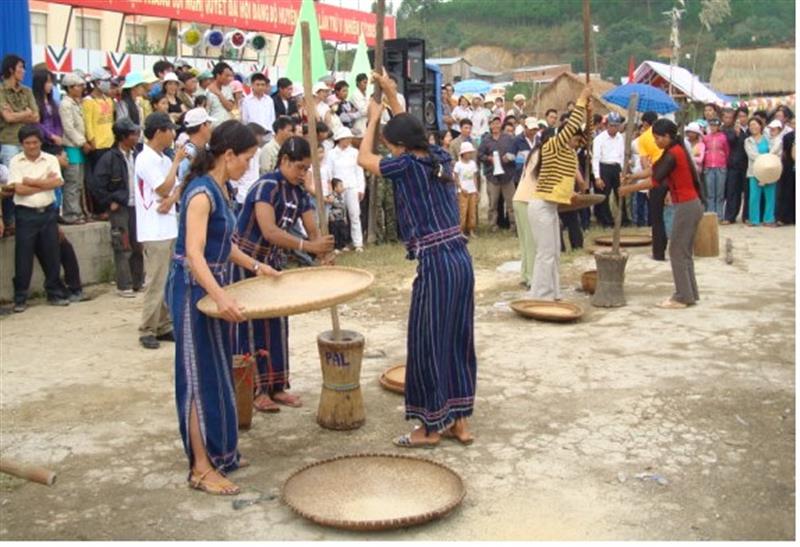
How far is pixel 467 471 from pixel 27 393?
323 centimetres

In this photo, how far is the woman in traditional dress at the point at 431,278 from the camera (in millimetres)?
4914

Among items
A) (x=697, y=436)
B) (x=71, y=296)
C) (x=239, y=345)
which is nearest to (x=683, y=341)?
(x=697, y=436)

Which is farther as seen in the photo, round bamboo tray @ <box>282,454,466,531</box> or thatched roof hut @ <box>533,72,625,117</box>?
thatched roof hut @ <box>533,72,625,117</box>

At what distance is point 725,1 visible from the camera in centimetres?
1548

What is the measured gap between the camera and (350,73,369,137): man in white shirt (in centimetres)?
1376

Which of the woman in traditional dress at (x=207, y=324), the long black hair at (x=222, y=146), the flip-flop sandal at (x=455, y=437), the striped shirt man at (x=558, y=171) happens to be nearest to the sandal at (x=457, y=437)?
the flip-flop sandal at (x=455, y=437)

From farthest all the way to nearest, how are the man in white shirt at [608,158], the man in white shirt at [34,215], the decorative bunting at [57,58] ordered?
the decorative bunting at [57,58]
the man in white shirt at [608,158]
the man in white shirt at [34,215]

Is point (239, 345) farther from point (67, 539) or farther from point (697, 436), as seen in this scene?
point (697, 436)

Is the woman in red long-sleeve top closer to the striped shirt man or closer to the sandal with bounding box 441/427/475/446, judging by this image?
the striped shirt man

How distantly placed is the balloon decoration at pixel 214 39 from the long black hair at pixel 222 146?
15779mm

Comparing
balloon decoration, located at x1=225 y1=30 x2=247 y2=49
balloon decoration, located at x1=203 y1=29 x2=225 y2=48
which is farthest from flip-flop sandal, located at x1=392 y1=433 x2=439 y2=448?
balloon decoration, located at x1=225 y1=30 x2=247 y2=49

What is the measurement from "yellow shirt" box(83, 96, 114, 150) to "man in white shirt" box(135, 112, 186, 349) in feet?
9.81

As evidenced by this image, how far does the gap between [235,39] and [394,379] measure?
15493 millimetres

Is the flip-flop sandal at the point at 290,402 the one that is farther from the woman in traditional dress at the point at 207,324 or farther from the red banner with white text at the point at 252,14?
the red banner with white text at the point at 252,14
